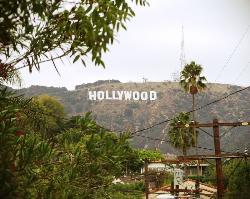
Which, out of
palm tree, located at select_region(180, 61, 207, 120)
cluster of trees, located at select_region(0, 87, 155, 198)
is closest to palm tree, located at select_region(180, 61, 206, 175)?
palm tree, located at select_region(180, 61, 207, 120)

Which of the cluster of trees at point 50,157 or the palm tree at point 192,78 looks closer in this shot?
the cluster of trees at point 50,157

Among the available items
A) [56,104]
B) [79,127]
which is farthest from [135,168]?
[79,127]

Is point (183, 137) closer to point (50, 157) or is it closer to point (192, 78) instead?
point (192, 78)

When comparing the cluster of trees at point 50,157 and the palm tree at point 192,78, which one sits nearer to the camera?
the cluster of trees at point 50,157

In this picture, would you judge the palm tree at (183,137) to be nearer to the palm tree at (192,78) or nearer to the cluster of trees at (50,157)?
the palm tree at (192,78)

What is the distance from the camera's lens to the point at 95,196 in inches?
256

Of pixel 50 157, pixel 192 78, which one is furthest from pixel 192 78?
pixel 50 157

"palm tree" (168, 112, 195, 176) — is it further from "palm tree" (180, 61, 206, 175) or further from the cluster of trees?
the cluster of trees

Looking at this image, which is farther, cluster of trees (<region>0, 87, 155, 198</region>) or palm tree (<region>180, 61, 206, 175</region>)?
palm tree (<region>180, 61, 206, 175</region>)

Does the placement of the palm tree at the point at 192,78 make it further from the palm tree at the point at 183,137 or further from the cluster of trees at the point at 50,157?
the cluster of trees at the point at 50,157

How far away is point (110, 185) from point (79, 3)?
11.4ft

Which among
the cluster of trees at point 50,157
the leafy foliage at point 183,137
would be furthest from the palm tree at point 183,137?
the cluster of trees at point 50,157

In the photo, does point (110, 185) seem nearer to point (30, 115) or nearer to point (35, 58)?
point (30, 115)

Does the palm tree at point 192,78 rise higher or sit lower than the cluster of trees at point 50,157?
higher
